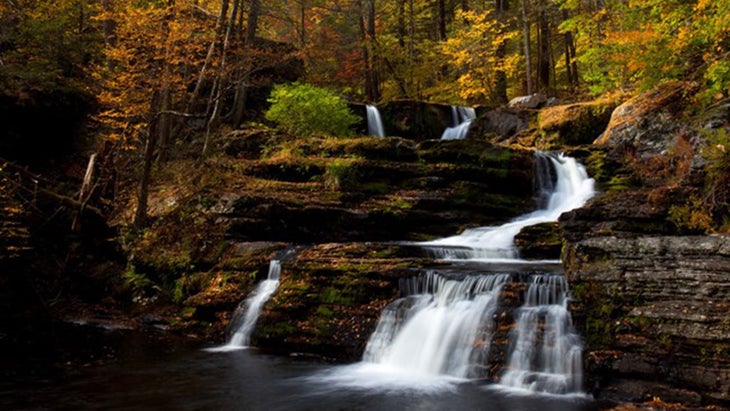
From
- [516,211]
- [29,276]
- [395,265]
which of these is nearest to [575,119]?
[516,211]

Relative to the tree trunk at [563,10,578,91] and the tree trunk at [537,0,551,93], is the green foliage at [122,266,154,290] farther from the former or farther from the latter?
the tree trunk at [563,10,578,91]

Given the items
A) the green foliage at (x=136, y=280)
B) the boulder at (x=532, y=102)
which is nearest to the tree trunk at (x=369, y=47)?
the boulder at (x=532, y=102)

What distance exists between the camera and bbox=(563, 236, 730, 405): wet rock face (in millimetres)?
5508

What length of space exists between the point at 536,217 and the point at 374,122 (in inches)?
359

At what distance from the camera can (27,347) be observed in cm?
841

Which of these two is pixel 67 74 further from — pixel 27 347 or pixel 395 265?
pixel 395 265

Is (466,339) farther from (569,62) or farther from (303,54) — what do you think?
(569,62)

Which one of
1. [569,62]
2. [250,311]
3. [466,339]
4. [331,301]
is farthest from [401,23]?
[466,339]

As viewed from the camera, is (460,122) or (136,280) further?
(460,122)

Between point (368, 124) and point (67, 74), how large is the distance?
1100cm

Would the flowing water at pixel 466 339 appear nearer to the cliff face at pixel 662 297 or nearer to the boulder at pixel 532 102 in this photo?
the cliff face at pixel 662 297

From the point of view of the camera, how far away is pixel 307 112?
53.7 ft

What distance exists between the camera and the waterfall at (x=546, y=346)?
6.19 m

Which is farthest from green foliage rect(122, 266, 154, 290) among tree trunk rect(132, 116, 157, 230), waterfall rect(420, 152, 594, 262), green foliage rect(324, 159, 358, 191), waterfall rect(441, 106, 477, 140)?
waterfall rect(441, 106, 477, 140)
